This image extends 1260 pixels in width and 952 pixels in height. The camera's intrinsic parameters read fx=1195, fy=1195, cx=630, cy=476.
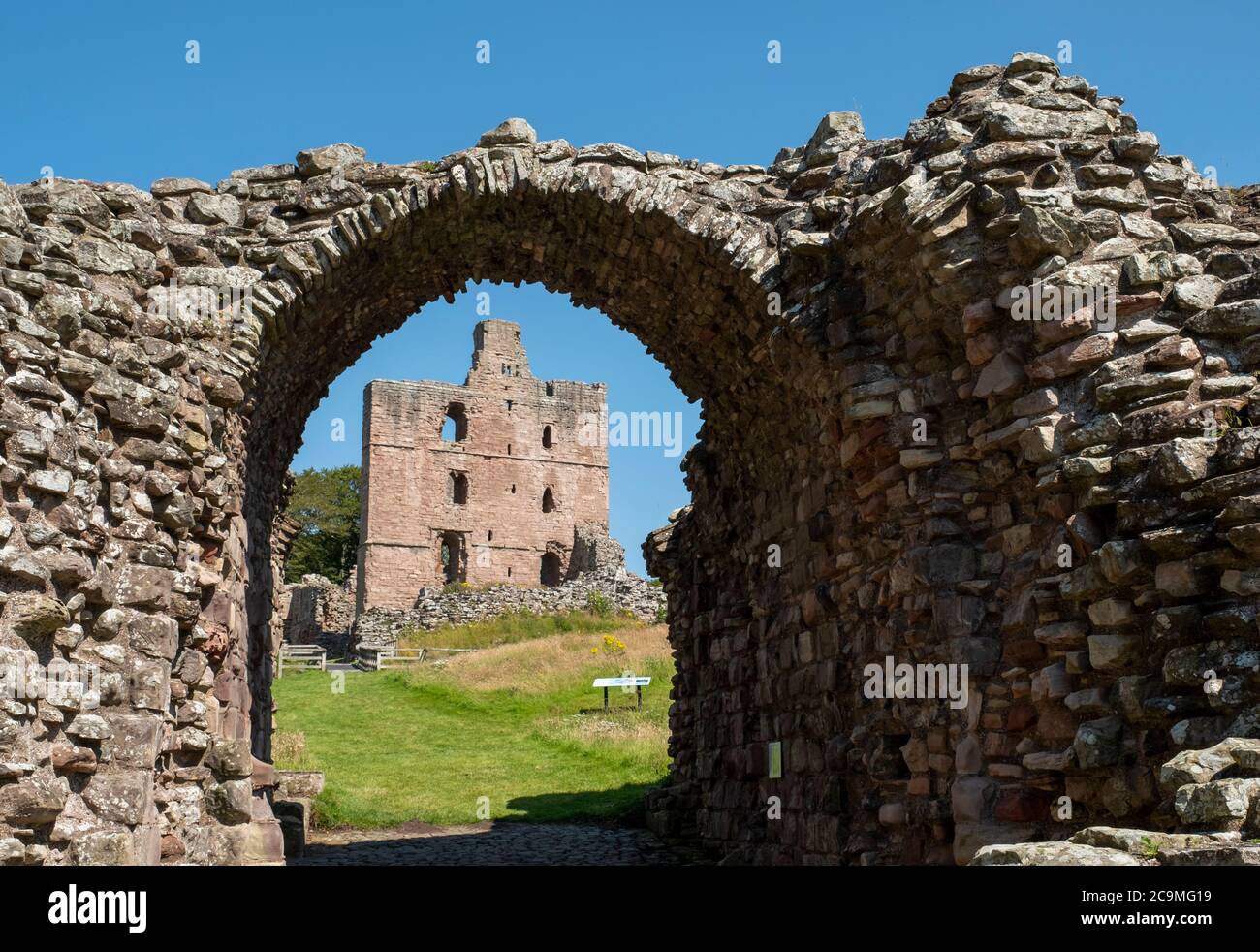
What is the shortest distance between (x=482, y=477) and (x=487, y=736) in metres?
26.5

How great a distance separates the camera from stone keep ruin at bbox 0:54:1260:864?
5.64m

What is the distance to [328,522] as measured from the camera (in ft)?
164

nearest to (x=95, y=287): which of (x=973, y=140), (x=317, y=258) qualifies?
(x=317, y=258)

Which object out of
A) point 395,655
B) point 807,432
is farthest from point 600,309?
point 395,655

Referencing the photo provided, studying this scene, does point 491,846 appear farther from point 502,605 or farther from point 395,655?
point 502,605

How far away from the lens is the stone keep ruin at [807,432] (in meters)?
5.64

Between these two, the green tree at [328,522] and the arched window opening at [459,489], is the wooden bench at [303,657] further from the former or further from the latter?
the green tree at [328,522]

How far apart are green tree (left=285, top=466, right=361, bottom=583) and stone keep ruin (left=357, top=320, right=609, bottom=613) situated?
709 cm

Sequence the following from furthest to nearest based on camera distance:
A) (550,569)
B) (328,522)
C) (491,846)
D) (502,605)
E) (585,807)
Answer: (328,522) → (550,569) → (502,605) → (585,807) → (491,846)

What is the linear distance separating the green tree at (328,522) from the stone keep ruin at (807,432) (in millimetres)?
40374

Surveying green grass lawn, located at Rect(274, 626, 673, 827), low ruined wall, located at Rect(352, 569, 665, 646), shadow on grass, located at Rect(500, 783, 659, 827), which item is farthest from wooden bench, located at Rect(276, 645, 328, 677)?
shadow on grass, located at Rect(500, 783, 659, 827)

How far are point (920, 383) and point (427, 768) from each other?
1044 centimetres

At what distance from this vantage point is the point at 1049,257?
6516 millimetres
